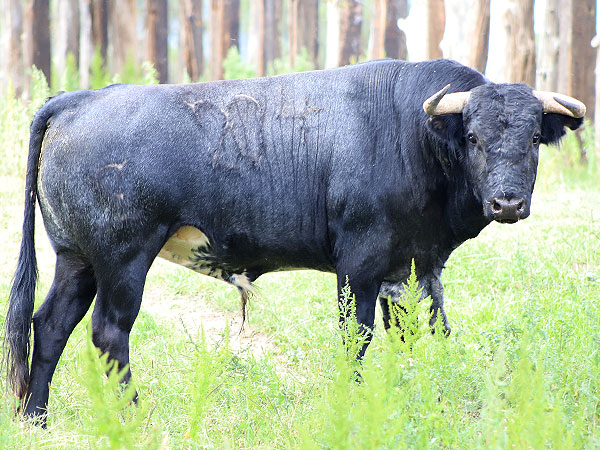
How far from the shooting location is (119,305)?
4223 millimetres

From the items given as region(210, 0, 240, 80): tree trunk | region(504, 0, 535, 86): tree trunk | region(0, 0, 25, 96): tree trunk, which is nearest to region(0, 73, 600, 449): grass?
region(504, 0, 535, 86): tree trunk

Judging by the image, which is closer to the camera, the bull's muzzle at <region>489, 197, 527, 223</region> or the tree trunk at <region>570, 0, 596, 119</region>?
the bull's muzzle at <region>489, 197, 527, 223</region>

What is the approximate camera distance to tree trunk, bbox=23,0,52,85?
41.4 feet

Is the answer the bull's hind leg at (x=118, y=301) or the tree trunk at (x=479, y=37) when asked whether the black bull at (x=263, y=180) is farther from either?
the tree trunk at (x=479, y=37)

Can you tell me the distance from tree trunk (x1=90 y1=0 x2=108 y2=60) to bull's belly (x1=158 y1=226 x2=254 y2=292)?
9606mm

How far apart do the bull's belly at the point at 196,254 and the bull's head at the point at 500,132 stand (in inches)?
58.0

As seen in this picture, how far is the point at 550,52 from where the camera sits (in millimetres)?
14000

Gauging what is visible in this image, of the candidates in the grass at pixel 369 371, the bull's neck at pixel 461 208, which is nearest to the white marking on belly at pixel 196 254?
the grass at pixel 369 371

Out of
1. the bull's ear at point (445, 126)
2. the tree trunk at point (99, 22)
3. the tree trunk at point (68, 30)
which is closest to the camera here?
the bull's ear at point (445, 126)

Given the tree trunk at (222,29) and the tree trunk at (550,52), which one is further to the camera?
the tree trunk at (222,29)

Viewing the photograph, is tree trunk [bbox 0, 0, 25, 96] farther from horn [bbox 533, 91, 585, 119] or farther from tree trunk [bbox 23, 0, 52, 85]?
horn [bbox 533, 91, 585, 119]

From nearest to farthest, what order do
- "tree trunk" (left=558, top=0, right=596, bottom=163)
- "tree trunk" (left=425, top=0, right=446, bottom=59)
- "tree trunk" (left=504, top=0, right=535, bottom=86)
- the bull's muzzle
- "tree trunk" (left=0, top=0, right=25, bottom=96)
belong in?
the bull's muzzle < "tree trunk" (left=504, top=0, right=535, bottom=86) < "tree trunk" (left=425, top=0, right=446, bottom=59) < "tree trunk" (left=558, top=0, right=596, bottom=163) < "tree trunk" (left=0, top=0, right=25, bottom=96)

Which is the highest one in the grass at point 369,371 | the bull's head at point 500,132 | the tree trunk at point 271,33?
the bull's head at point 500,132

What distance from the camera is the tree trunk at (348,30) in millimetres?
14695
